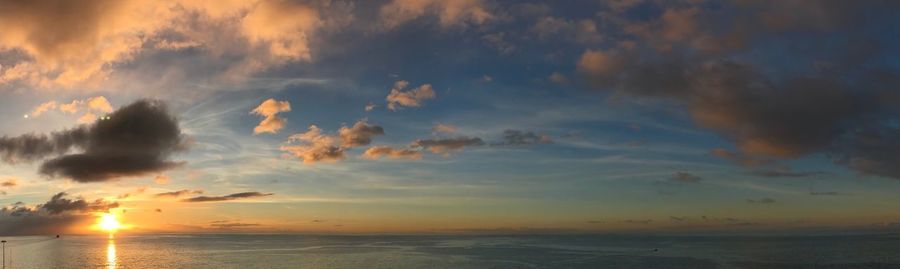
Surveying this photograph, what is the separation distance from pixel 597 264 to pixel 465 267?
44449mm

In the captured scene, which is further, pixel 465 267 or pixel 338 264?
pixel 338 264

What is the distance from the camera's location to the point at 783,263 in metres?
182

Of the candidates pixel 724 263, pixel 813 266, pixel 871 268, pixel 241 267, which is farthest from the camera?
pixel 241 267

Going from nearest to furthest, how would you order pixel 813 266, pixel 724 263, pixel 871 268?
pixel 871 268 → pixel 813 266 → pixel 724 263

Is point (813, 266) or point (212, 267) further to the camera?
point (212, 267)

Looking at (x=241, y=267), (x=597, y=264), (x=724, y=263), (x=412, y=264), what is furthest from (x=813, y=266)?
(x=241, y=267)

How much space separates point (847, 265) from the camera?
566ft

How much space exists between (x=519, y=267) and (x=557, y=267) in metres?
11.3

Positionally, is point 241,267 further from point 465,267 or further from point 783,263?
point 783,263

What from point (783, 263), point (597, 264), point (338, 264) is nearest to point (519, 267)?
point (597, 264)

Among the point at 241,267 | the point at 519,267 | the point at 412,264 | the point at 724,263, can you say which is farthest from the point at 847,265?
the point at 241,267

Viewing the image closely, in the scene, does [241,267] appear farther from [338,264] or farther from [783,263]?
[783,263]

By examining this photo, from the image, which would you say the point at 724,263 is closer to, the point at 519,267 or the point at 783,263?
the point at 783,263

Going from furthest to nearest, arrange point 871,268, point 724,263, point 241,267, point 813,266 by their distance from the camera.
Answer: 1. point 241,267
2. point 724,263
3. point 813,266
4. point 871,268
